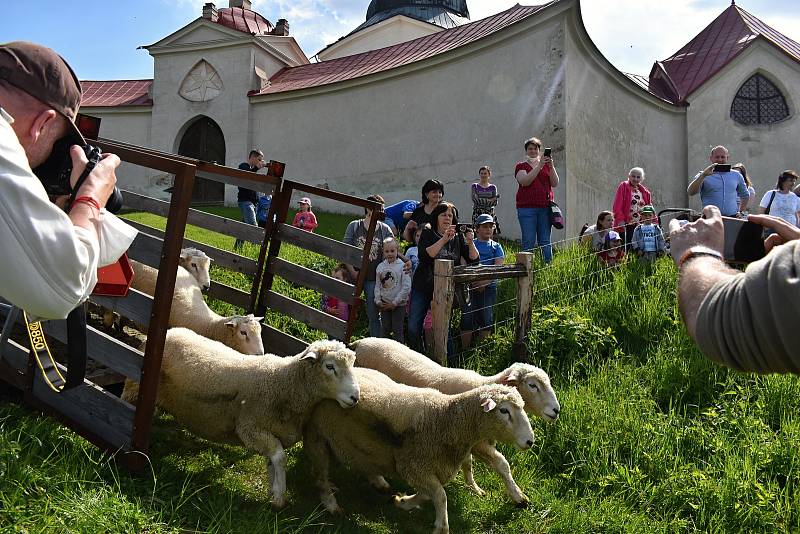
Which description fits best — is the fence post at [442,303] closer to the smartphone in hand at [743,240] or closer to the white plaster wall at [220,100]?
the smartphone in hand at [743,240]

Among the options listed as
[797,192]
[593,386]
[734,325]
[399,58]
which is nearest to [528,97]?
[399,58]

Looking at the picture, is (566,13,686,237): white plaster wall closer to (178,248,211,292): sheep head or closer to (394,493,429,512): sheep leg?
(178,248,211,292): sheep head

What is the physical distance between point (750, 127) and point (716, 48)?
345 centimetres

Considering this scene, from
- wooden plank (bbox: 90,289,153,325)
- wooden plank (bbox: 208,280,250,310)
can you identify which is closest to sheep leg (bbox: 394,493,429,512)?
wooden plank (bbox: 90,289,153,325)

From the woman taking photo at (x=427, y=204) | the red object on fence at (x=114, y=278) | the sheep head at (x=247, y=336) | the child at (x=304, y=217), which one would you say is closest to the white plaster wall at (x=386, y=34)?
the child at (x=304, y=217)

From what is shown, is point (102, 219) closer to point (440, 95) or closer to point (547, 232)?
point (547, 232)

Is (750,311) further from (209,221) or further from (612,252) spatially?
(612,252)

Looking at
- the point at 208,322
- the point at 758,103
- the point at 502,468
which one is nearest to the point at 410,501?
the point at 502,468

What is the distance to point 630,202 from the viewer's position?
→ 10.3 m

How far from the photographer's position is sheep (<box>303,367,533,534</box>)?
4367mm

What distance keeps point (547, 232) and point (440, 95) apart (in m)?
8.74

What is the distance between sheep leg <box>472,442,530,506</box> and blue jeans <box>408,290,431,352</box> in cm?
236

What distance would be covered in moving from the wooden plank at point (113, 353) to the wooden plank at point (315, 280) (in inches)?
79.6

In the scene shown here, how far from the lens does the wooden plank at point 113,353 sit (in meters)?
4.17
